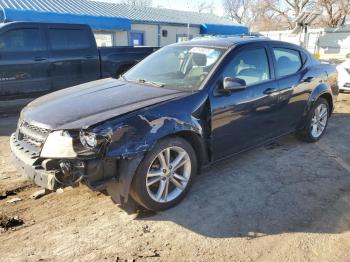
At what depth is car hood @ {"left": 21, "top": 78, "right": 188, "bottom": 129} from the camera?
329 centimetres

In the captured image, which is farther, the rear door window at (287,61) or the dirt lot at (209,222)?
the rear door window at (287,61)

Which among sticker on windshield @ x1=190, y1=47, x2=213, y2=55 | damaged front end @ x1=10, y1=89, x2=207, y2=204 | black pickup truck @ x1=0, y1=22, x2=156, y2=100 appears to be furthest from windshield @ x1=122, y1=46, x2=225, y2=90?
black pickup truck @ x1=0, y1=22, x2=156, y2=100

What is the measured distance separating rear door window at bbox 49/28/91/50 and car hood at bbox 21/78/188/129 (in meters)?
4.43

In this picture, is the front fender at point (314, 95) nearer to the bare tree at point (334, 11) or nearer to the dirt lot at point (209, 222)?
the dirt lot at point (209, 222)

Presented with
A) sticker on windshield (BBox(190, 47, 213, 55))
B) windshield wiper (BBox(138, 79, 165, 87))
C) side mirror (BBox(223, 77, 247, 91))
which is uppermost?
sticker on windshield (BBox(190, 47, 213, 55))

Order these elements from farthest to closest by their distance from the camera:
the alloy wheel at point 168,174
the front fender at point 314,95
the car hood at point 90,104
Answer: the front fender at point 314,95 < the alloy wheel at point 168,174 < the car hood at point 90,104

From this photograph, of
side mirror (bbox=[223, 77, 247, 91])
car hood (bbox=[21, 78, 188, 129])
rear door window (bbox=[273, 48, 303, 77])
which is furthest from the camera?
rear door window (bbox=[273, 48, 303, 77])

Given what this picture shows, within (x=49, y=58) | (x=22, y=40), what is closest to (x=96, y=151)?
(x=49, y=58)

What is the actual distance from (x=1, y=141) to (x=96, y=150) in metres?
3.74

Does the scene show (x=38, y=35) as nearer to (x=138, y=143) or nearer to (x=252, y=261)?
(x=138, y=143)

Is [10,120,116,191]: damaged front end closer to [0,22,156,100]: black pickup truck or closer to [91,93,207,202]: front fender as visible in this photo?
[91,93,207,202]: front fender

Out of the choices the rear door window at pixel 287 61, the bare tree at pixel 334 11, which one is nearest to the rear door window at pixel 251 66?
the rear door window at pixel 287 61

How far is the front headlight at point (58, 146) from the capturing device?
10.0ft

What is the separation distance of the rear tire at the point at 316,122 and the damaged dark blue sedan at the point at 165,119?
278mm
